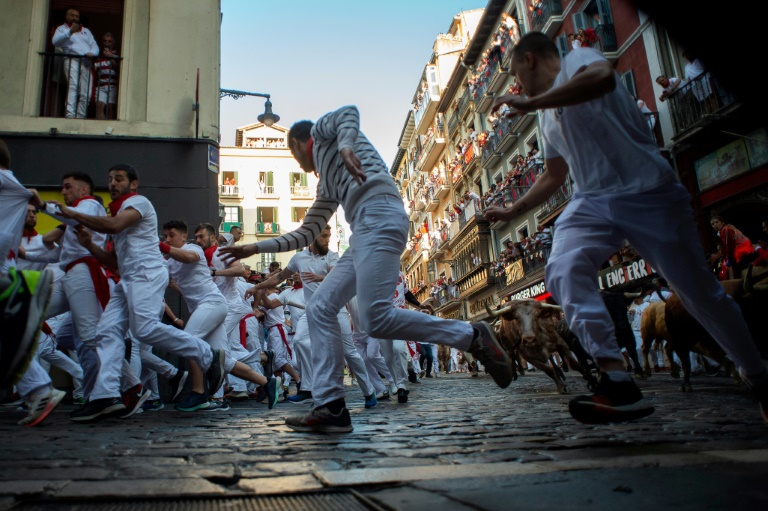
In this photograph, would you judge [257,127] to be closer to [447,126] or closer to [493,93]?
[447,126]

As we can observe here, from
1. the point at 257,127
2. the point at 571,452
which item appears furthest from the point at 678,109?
the point at 257,127

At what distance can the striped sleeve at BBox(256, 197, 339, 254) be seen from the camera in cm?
434

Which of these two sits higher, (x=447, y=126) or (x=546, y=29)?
(x=447, y=126)

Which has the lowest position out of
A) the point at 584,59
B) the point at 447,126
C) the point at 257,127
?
the point at 584,59

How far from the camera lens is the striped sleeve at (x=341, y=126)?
3793 mm

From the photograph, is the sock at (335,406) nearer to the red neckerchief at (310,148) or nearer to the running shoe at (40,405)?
the red neckerchief at (310,148)

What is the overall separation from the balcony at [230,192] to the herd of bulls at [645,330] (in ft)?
146

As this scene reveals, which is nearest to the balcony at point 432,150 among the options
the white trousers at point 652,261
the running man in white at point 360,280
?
the running man in white at point 360,280

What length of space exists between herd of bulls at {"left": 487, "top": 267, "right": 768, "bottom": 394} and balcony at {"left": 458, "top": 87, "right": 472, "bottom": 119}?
29.5 meters

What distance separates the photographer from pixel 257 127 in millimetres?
59656

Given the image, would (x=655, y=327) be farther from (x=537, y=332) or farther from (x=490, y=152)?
(x=490, y=152)

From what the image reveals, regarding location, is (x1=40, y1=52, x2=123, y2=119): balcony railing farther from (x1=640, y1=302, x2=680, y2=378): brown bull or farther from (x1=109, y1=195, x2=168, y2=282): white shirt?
(x1=640, y1=302, x2=680, y2=378): brown bull

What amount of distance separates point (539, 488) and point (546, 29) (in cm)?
2784

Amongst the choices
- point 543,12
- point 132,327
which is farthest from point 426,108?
point 132,327
